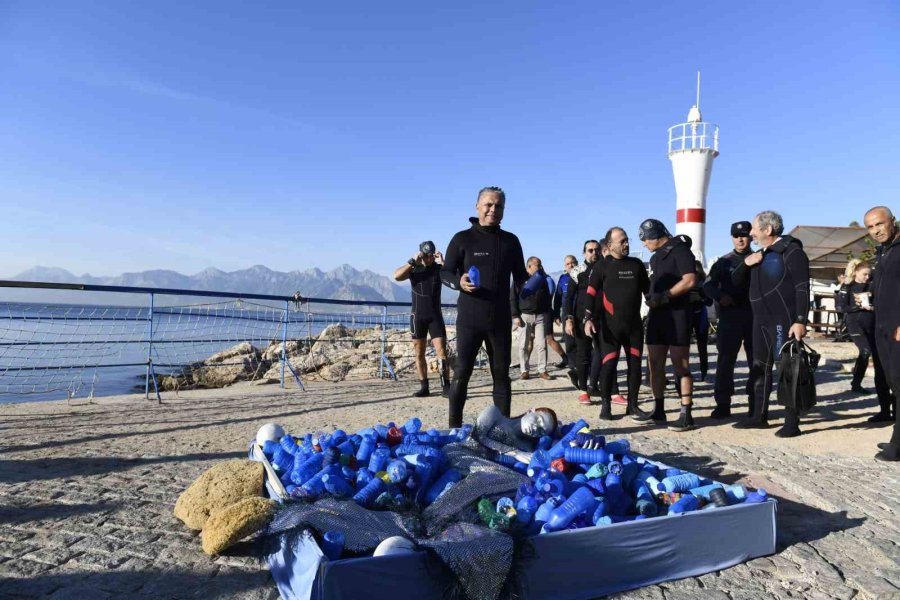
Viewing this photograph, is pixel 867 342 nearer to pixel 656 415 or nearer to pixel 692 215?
pixel 656 415

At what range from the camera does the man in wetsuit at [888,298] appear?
4766 millimetres

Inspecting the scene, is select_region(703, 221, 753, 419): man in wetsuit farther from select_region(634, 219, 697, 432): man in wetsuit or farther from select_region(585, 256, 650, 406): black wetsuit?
select_region(585, 256, 650, 406): black wetsuit

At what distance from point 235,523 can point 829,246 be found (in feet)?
88.3

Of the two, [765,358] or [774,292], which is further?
[765,358]

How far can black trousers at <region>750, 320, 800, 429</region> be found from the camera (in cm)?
569

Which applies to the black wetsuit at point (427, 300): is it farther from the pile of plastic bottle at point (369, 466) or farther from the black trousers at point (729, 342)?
the pile of plastic bottle at point (369, 466)

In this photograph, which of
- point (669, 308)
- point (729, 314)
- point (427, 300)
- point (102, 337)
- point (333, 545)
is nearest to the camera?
→ point (333, 545)

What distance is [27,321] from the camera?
22.5 feet

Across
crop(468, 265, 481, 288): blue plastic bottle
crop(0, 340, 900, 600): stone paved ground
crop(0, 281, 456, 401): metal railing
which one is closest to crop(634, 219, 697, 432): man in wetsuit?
crop(0, 340, 900, 600): stone paved ground

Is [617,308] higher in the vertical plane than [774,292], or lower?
lower

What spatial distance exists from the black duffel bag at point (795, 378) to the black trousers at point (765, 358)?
0.36ft

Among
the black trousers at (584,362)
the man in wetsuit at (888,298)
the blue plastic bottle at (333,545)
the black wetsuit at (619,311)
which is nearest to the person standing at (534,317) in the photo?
the black trousers at (584,362)

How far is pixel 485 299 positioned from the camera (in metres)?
4.74

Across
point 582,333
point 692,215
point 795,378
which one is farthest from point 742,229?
point 692,215
